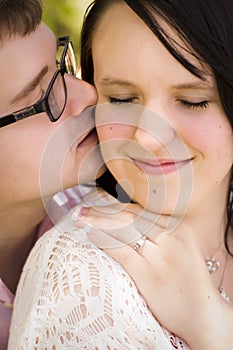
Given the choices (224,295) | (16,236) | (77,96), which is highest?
(77,96)

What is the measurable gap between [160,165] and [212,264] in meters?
0.49

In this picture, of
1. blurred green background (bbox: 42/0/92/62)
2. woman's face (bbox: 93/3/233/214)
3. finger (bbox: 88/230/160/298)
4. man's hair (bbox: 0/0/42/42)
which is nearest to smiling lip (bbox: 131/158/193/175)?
woman's face (bbox: 93/3/233/214)

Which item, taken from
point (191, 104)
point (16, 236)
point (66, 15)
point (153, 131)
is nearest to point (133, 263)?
point (153, 131)

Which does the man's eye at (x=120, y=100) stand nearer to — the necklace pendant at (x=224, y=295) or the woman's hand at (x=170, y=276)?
the woman's hand at (x=170, y=276)

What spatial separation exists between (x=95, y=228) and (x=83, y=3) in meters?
2.64

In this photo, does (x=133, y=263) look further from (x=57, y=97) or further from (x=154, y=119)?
(x=57, y=97)

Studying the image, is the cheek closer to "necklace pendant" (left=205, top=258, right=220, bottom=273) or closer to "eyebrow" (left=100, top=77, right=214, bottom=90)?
"eyebrow" (left=100, top=77, right=214, bottom=90)

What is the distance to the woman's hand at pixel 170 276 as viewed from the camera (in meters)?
2.03

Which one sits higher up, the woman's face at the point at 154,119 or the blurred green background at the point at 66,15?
the woman's face at the point at 154,119

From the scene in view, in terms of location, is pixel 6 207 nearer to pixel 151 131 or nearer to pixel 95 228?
pixel 95 228

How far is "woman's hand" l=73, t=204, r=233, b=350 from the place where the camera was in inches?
79.7

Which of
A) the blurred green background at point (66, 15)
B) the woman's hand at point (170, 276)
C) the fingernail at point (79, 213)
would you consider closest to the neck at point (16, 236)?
the fingernail at point (79, 213)

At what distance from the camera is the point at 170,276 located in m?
2.09

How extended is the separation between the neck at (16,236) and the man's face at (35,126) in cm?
15
